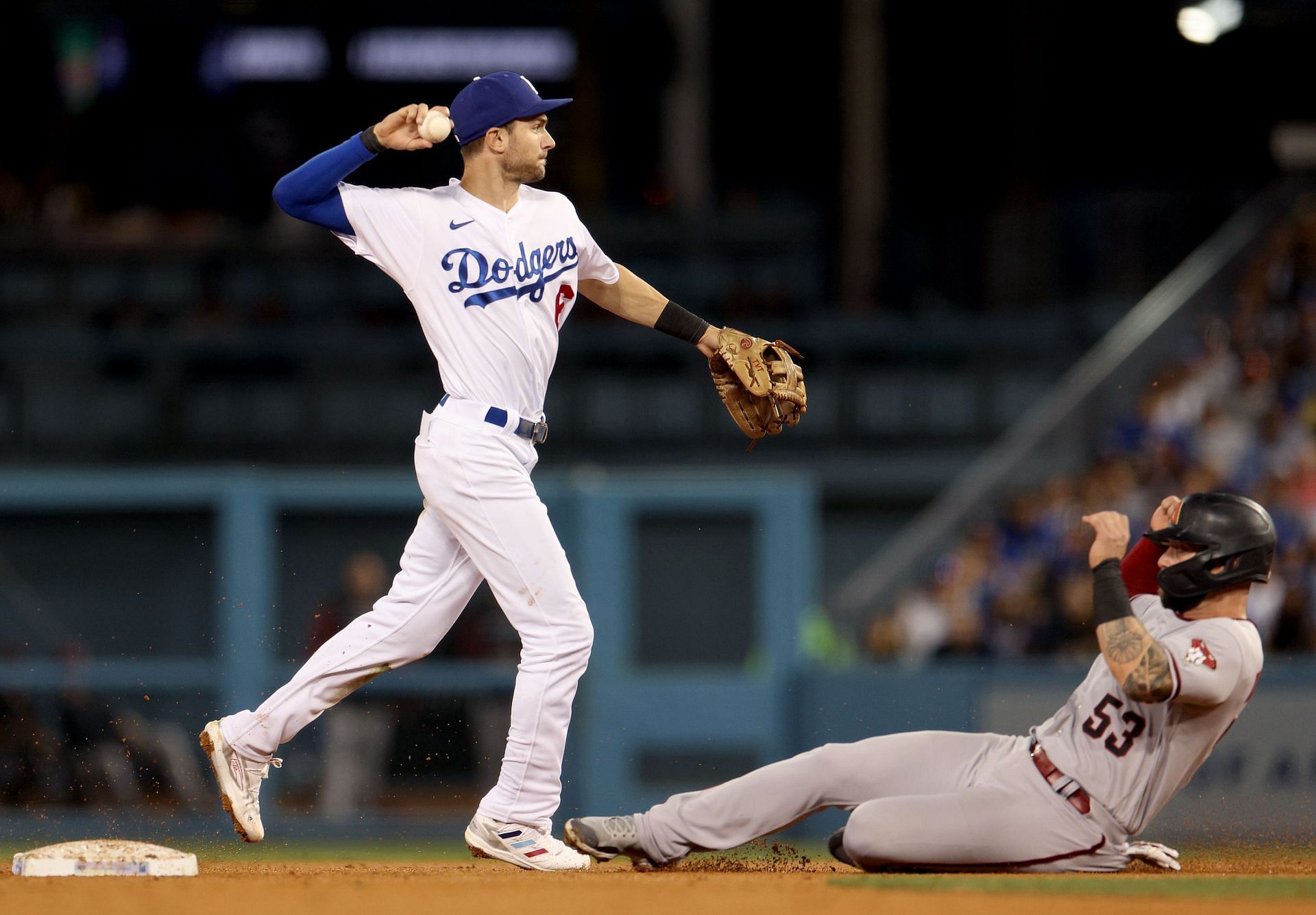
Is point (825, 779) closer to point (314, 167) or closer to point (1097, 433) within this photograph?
point (314, 167)

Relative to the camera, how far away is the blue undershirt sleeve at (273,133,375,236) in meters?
4.87

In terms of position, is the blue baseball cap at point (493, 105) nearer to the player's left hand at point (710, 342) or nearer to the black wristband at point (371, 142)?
the black wristband at point (371, 142)

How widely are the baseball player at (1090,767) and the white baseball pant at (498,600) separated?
0.92ft

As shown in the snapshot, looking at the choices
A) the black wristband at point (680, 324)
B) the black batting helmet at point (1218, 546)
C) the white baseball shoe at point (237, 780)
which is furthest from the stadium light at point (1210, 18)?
the white baseball shoe at point (237, 780)

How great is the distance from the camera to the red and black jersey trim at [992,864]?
457 cm

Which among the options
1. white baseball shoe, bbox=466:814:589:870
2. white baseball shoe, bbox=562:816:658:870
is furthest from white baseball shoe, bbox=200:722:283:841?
white baseball shoe, bbox=562:816:658:870

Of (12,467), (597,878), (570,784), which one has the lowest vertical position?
(570,784)

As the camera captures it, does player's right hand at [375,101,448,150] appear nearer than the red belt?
No

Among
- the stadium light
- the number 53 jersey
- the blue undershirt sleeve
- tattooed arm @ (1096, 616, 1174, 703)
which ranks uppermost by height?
the stadium light

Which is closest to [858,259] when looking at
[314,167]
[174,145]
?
[174,145]

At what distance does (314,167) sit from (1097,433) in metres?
7.87

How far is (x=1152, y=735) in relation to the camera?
14.8 ft

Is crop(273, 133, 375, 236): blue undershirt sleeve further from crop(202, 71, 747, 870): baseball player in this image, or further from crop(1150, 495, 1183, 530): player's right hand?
crop(1150, 495, 1183, 530): player's right hand

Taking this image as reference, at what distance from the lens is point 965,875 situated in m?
4.64
